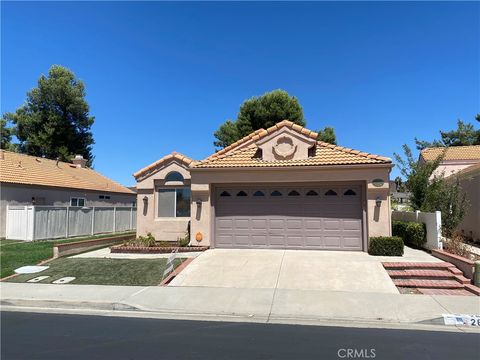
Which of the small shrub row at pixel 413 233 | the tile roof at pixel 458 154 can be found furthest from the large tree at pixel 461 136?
the small shrub row at pixel 413 233

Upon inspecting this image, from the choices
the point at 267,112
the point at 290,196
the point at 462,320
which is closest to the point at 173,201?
the point at 290,196

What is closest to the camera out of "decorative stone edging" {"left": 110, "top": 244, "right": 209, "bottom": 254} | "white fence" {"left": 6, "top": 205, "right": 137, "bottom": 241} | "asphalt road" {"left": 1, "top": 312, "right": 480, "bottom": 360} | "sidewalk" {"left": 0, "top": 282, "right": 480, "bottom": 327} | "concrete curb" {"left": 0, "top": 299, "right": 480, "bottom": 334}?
"asphalt road" {"left": 1, "top": 312, "right": 480, "bottom": 360}

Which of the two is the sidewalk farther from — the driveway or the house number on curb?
the driveway

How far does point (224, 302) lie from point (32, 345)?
12.9 feet

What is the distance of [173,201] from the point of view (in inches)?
679

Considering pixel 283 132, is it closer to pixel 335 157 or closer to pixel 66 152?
pixel 335 157

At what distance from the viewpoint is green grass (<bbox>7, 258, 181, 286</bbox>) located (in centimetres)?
1068

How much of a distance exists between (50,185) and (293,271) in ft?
56.2

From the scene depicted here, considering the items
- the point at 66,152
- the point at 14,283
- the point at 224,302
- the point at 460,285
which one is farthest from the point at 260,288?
the point at 66,152

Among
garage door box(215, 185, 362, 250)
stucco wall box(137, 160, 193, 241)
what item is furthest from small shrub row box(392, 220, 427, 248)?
stucco wall box(137, 160, 193, 241)

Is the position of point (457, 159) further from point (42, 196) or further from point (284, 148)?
point (42, 196)

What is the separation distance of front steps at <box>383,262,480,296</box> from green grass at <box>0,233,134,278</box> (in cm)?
1152

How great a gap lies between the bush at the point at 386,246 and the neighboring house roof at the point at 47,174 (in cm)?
1762

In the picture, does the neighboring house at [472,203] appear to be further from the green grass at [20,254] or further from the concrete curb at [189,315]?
the green grass at [20,254]
